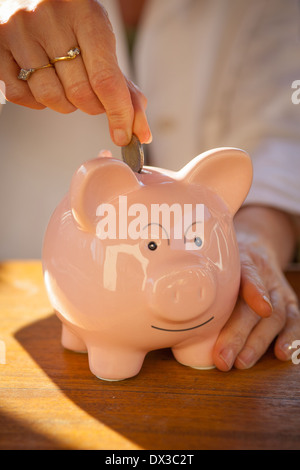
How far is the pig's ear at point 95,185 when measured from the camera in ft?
1.89

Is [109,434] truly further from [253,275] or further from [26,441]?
[253,275]

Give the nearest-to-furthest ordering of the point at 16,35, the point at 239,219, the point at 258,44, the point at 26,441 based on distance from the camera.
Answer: the point at 26,441 → the point at 16,35 → the point at 239,219 → the point at 258,44

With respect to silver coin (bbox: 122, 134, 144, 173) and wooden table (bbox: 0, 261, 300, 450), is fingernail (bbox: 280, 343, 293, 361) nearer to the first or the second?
wooden table (bbox: 0, 261, 300, 450)

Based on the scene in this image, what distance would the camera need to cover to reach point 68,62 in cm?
61

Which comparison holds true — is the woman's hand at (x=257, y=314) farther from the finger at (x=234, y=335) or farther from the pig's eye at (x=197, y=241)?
the pig's eye at (x=197, y=241)

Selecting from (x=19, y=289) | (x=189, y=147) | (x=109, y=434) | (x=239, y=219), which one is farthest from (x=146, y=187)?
(x=189, y=147)

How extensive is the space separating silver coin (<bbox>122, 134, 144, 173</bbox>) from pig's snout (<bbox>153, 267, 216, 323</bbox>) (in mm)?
177

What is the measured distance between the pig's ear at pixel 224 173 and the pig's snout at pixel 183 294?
0.45ft

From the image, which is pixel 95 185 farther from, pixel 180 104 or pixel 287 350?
pixel 180 104

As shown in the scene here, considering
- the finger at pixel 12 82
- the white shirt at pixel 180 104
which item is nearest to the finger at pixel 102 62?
the finger at pixel 12 82

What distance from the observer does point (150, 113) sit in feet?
5.08

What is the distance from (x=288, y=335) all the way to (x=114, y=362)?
303mm

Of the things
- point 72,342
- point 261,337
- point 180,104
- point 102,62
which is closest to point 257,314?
point 261,337

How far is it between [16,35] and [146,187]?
272mm
